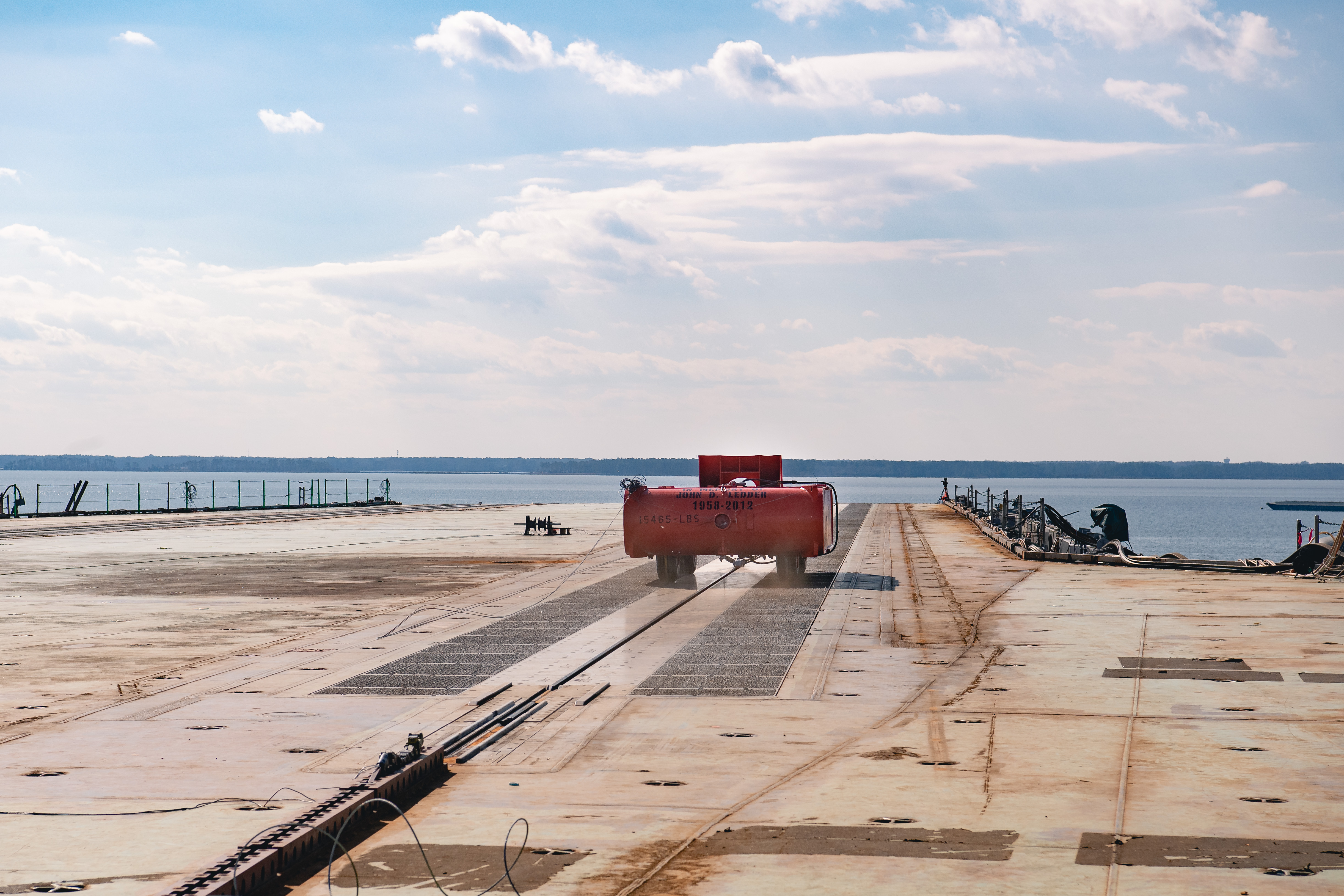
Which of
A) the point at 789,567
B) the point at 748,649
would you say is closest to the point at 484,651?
the point at 748,649

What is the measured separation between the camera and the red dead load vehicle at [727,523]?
78.6 feet

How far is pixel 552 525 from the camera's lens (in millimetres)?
45344

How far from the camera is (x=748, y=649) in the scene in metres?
15.3

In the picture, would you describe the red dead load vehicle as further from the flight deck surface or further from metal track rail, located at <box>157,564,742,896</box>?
metal track rail, located at <box>157,564,742,896</box>

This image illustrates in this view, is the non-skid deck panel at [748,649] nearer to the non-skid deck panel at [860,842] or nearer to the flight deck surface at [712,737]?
the flight deck surface at [712,737]

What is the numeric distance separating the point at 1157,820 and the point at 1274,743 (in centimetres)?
277

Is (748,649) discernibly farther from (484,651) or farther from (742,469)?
(742,469)

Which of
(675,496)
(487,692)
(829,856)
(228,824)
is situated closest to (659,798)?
(829,856)

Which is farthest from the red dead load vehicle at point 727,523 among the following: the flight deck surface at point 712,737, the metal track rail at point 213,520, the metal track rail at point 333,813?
the metal track rail at point 213,520

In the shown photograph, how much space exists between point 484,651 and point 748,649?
10.7ft

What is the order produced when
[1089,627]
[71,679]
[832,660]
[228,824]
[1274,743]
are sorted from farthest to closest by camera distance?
[1089,627] → [832,660] → [71,679] → [1274,743] → [228,824]

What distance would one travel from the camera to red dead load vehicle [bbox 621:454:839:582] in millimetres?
23953

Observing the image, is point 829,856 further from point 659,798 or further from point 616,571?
point 616,571

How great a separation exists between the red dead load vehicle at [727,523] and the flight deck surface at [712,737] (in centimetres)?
190
